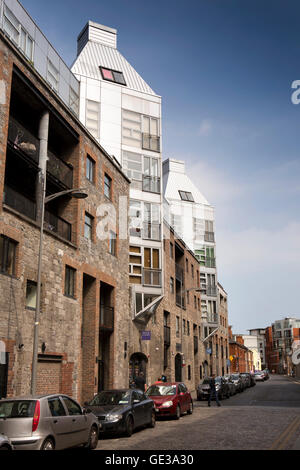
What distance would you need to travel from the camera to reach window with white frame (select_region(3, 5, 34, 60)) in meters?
19.7

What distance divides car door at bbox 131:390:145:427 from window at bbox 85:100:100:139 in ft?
56.0

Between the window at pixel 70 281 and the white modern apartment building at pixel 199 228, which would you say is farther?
the white modern apartment building at pixel 199 228

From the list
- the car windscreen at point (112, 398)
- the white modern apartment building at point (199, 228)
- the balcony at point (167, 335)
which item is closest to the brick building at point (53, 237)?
the car windscreen at point (112, 398)

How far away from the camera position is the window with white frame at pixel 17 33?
19656 mm

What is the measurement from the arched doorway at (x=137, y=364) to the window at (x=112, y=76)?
57.6 ft

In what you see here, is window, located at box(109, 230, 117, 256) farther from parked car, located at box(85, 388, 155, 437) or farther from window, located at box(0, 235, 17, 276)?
parked car, located at box(85, 388, 155, 437)

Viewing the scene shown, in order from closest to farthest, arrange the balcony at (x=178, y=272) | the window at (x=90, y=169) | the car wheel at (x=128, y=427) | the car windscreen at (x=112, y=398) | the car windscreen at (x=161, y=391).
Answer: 1. the car wheel at (x=128, y=427)
2. the car windscreen at (x=112, y=398)
3. the car windscreen at (x=161, y=391)
4. the window at (x=90, y=169)
5. the balcony at (x=178, y=272)

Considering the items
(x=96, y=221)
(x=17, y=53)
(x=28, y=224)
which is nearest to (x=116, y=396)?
(x=28, y=224)

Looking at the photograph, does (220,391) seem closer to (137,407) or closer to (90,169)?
(90,169)

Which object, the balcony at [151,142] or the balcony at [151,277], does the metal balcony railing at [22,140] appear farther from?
the balcony at [151,277]

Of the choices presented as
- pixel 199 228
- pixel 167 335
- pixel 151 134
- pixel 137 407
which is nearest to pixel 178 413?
pixel 137 407

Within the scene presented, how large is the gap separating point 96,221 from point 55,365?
8.04m
